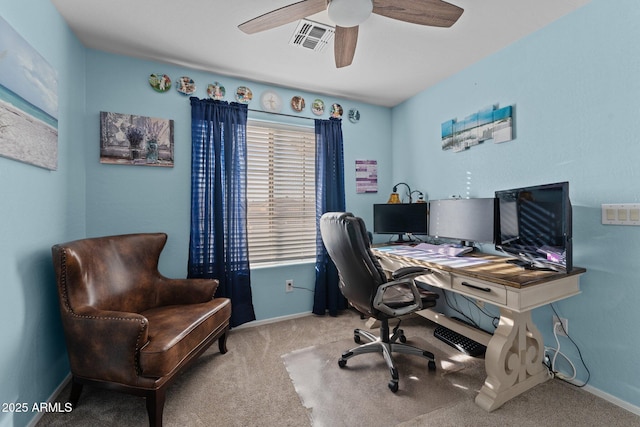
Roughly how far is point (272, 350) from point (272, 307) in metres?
0.61

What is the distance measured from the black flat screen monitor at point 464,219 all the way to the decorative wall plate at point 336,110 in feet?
4.68

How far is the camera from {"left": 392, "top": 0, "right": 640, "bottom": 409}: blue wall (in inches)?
61.1

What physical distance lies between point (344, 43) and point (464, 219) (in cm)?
168

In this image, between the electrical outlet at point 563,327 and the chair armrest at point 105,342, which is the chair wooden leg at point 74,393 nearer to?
the chair armrest at point 105,342

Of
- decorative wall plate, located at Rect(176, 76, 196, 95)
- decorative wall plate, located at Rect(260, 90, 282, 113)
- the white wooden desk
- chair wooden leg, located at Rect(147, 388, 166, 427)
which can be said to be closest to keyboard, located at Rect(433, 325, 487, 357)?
the white wooden desk

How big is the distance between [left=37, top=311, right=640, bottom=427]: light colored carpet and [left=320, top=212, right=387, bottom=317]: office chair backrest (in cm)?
50

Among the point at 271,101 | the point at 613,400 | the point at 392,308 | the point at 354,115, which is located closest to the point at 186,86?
the point at 271,101

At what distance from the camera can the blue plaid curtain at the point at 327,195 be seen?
9.61 feet

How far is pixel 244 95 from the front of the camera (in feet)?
8.74

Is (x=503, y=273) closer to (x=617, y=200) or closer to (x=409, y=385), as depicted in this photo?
(x=617, y=200)

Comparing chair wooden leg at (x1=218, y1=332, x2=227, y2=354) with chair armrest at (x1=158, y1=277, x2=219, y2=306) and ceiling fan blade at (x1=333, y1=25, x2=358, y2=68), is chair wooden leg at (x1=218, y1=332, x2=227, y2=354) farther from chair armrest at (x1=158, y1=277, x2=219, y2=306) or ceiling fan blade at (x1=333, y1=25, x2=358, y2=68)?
ceiling fan blade at (x1=333, y1=25, x2=358, y2=68)

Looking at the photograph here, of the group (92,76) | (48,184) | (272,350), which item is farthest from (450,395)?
(92,76)

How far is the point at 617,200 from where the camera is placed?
1.59 metres

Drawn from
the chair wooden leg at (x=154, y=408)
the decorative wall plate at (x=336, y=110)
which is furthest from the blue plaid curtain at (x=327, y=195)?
the chair wooden leg at (x=154, y=408)
